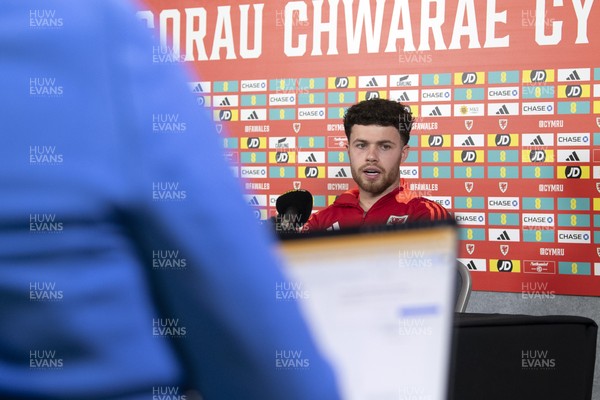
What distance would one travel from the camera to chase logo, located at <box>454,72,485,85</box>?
9.17 feet

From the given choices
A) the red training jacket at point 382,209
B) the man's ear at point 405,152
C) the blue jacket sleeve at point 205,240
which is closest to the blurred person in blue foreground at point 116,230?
the blue jacket sleeve at point 205,240

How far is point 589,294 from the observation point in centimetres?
267

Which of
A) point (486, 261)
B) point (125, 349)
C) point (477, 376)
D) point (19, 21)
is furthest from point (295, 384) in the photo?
point (486, 261)

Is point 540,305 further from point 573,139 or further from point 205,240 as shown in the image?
point 205,240

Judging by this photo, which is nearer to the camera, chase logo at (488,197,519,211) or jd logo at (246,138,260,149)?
chase logo at (488,197,519,211)

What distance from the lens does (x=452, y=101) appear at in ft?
9.26

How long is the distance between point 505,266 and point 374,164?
72 cm

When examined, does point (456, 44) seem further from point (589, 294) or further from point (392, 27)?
point (589, 294)

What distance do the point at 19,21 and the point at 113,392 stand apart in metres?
0.16

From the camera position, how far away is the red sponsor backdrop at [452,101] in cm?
268

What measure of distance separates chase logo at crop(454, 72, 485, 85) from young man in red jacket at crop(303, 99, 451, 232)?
33 centimetres

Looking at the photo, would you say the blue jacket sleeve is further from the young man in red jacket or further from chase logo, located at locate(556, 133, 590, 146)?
chase logo, located at locate(556, 133, 590, 146)

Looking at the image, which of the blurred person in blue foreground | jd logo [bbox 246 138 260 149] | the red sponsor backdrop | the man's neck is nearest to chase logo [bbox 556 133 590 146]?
the red sponsor backdrop

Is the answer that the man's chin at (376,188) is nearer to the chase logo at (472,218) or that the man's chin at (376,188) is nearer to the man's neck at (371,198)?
the man's neck at (371,198)
